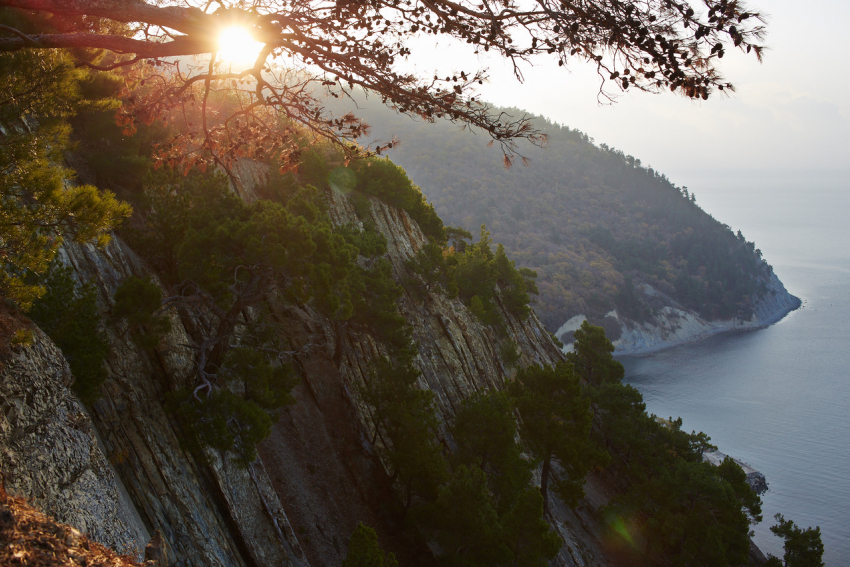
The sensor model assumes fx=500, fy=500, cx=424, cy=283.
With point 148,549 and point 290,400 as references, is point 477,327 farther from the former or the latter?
point 148,549

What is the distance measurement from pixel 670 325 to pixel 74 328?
129 meters

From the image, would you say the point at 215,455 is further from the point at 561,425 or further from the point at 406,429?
the point at 561,425

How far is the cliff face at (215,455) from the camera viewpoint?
281 inches

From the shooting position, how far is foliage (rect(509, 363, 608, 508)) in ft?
74.9

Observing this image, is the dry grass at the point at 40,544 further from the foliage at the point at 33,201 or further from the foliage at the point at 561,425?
the foliage at the point at 561,425

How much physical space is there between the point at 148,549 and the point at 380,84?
6.54 meters

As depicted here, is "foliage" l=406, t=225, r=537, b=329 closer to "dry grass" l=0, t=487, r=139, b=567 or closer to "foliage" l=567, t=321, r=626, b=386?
"foliage" l=567, t=321, r=626, b=386

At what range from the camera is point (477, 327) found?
30.4 m

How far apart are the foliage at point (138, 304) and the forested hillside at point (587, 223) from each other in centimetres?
10237

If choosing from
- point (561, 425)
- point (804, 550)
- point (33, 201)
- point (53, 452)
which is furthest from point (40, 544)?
point (804, 550)

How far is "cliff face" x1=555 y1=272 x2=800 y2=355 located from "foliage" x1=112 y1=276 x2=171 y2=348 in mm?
101000

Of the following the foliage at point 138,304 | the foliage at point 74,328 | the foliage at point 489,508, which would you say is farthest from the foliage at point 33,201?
the foliage at point 489,508

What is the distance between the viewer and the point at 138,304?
10.9m

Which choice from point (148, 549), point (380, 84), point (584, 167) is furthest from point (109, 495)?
point (584, 167)
